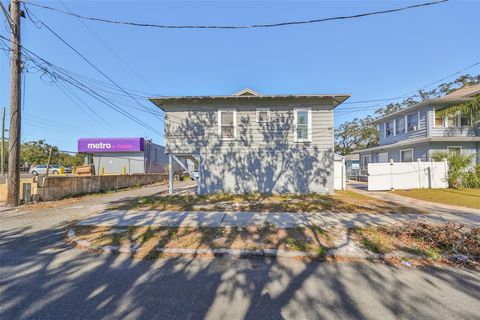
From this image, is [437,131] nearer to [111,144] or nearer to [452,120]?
[452,120]

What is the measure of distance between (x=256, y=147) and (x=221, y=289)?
8761mm

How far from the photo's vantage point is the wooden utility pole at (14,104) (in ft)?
27.6

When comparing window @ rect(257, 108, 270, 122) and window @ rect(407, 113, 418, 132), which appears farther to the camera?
window @ rect(407, 113, 418, 132)

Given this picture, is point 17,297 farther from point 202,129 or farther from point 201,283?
point 202,129

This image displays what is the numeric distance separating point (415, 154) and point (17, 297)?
20.9 meters

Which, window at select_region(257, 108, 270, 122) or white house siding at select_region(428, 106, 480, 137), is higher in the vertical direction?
window at select_region(257, 108, 270, 122)

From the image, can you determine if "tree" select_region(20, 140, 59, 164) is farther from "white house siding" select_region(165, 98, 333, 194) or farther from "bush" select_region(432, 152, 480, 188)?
"bush" select_region(432, 152, 480, 188)

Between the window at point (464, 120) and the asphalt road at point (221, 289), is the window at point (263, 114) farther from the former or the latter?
the window at point (464, 120)

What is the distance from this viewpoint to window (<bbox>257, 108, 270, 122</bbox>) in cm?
1145

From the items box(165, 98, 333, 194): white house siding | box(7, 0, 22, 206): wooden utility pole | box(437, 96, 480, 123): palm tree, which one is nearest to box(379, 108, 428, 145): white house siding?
box(437, 96, 480, 123): palm tree

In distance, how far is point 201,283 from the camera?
3.17m

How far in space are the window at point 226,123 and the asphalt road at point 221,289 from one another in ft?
26.7

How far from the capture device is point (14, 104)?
847 centimetres

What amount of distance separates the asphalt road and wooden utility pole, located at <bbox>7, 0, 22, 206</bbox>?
6.01 meters
